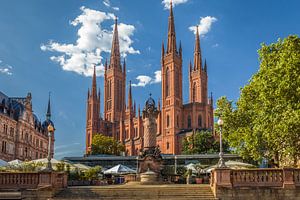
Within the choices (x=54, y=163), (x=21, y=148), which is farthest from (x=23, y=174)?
(x=21, y=148)

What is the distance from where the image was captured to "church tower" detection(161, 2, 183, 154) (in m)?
108

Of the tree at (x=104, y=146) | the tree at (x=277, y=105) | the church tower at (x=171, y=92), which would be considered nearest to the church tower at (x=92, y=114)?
the church tower at (x=171, y=92)

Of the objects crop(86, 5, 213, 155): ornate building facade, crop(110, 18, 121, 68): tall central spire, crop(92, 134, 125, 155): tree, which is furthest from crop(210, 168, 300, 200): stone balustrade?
crop(110, 18, 121, 68): tall central spire

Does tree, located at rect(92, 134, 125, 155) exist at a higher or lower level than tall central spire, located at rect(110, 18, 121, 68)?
lower

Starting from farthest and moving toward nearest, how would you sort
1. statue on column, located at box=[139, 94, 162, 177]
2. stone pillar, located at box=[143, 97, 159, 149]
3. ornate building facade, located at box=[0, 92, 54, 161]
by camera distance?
1. ornate building facade, located at box=[0, 92, 54, 161]
2. stone pillar, located at box=[143, 97, 159, 149]
3. statue on column, located at box=[139, 94, 162, 177]

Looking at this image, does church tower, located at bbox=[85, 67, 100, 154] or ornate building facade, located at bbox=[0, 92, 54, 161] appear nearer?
ornate building facade, located at bbox=[0, 92, 54, 161]

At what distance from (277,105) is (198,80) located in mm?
103434

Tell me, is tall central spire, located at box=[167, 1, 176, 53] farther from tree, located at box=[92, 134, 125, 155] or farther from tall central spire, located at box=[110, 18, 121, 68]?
tree, located at box=[92, 134, 125, 155]

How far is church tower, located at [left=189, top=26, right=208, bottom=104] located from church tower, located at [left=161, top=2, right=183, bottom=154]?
422 inches

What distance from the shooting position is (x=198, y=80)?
126688 millimetres

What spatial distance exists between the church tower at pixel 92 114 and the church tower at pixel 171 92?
109 ft

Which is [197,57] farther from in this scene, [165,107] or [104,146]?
[104,146]

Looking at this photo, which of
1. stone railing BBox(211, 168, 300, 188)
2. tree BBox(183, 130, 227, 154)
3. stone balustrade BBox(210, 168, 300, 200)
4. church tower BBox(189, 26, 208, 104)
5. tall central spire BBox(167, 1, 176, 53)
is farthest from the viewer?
church tower BBox(189, 26, 208, 104)

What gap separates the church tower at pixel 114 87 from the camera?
464 feet
